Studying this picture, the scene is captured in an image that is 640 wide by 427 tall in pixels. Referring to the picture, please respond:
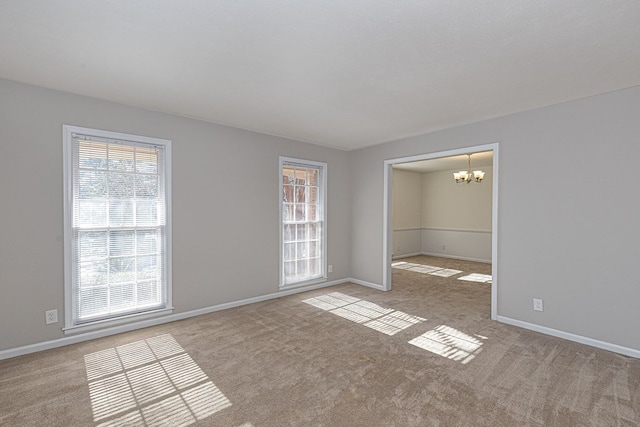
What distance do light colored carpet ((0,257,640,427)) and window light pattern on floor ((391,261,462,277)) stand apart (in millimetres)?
2831

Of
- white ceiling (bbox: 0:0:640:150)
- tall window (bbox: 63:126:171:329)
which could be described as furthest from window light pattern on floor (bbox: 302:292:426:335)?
white ceiling (bbox: 0:0:640:150)

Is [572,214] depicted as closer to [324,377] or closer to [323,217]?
[324,377]

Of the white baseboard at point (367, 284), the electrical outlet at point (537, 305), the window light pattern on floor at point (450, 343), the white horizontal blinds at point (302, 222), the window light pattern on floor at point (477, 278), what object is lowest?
the window light pattern on floor at point (477, 278)

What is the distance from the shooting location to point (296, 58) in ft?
7.57

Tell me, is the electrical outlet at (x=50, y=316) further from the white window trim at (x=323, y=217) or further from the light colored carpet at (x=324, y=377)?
the white window trim at (x=323, y=217)

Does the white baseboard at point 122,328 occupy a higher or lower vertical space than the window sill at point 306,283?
lower

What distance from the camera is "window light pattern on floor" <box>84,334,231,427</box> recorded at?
1.99m

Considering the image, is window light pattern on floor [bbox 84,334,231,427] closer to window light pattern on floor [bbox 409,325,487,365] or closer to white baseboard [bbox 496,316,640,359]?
window light pattern on floor [bbox 409,325,487,365]

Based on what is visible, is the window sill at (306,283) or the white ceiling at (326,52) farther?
the window sill at (306,283)

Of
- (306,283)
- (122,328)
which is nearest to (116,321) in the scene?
(122,328)

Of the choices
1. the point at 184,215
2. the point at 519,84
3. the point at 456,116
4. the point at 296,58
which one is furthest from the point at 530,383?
the point at 184,215

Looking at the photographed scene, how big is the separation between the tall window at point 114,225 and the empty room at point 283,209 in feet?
0.08

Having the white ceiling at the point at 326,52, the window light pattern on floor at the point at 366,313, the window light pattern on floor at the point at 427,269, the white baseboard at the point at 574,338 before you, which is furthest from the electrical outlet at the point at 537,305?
the window light pattern on floor at the point at 427,269

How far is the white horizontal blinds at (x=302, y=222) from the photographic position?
4871 millimetres
